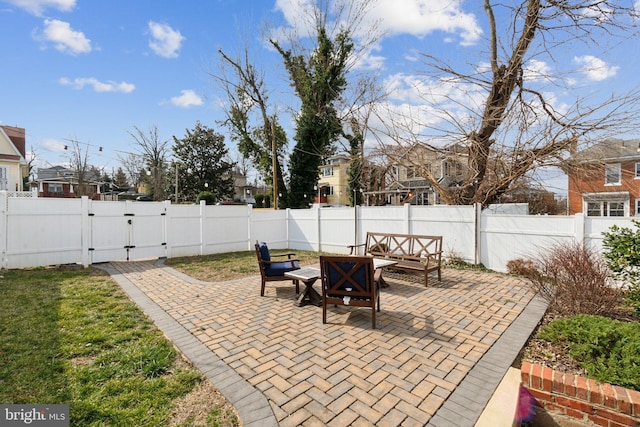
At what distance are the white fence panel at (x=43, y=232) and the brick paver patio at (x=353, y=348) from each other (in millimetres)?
4367

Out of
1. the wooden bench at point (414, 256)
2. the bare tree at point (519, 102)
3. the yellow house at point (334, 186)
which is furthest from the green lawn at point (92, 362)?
the yellow house at point (334, 186)

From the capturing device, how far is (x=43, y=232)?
8.45m

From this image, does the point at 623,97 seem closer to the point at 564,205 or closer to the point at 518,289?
the point at 518,289

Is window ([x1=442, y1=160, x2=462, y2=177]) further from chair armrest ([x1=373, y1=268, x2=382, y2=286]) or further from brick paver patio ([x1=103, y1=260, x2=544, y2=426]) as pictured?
chair armrest ([x1=373, y1=268, x2=382, y2=286])

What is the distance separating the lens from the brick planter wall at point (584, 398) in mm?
2182

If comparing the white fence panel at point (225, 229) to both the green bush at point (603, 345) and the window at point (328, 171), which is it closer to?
the green bush at point (603, 345)

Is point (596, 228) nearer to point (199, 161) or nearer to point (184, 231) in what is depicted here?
point (184, 231)

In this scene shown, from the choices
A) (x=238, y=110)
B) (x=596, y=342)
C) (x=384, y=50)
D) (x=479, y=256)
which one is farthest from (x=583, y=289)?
(x=238, y=110)

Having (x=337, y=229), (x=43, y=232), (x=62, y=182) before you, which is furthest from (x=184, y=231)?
(x=62, y=182)

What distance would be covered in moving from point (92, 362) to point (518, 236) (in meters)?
9.34

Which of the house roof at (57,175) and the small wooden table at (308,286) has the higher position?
the house roof at (57,175)

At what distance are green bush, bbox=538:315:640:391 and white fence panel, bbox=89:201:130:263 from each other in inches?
444

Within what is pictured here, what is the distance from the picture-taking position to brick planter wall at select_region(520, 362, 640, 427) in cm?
218

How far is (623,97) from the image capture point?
6.72m
